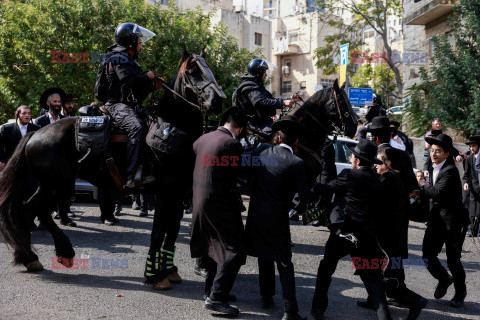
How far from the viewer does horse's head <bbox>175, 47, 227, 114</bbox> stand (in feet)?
17.9

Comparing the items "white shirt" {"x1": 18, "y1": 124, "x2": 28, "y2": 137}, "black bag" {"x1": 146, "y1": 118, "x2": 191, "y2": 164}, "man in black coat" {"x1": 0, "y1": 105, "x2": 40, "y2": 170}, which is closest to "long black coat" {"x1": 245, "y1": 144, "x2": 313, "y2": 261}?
"black bag" {"x1": 146, "y1": 118, "x2": 191, "y2": 164}

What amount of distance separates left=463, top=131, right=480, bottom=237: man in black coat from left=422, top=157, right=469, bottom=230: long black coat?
4.72m

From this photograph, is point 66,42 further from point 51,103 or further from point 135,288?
point 135,288

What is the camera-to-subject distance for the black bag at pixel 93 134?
19.2ft

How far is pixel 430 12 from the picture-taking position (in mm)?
21734

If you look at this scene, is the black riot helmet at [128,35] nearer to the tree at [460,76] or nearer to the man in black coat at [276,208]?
the man in black coat at [276,208]

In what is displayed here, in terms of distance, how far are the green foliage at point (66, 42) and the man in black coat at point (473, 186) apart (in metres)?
14.4

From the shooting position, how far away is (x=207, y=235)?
5.09 metres

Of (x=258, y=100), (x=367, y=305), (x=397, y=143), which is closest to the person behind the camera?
(x=367, y=305)

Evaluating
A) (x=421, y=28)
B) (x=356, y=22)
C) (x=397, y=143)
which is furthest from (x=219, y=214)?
(x=421, y=28)

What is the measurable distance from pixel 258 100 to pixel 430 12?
17.5 metres

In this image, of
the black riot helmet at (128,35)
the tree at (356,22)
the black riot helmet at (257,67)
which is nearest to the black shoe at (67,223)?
the black riot helmet at (128,35)

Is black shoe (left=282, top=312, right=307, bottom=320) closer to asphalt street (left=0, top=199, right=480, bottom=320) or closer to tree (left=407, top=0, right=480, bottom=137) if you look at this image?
asphalt street (left=0, top=199, right=480, bottom=320)

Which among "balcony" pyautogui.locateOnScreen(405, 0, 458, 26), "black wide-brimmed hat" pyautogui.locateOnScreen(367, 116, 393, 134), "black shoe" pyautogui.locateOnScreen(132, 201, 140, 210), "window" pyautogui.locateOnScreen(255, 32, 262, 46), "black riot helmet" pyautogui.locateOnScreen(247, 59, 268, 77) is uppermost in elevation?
"window" pyautogui.locateOnScreen(255, 32, 262, 46)
